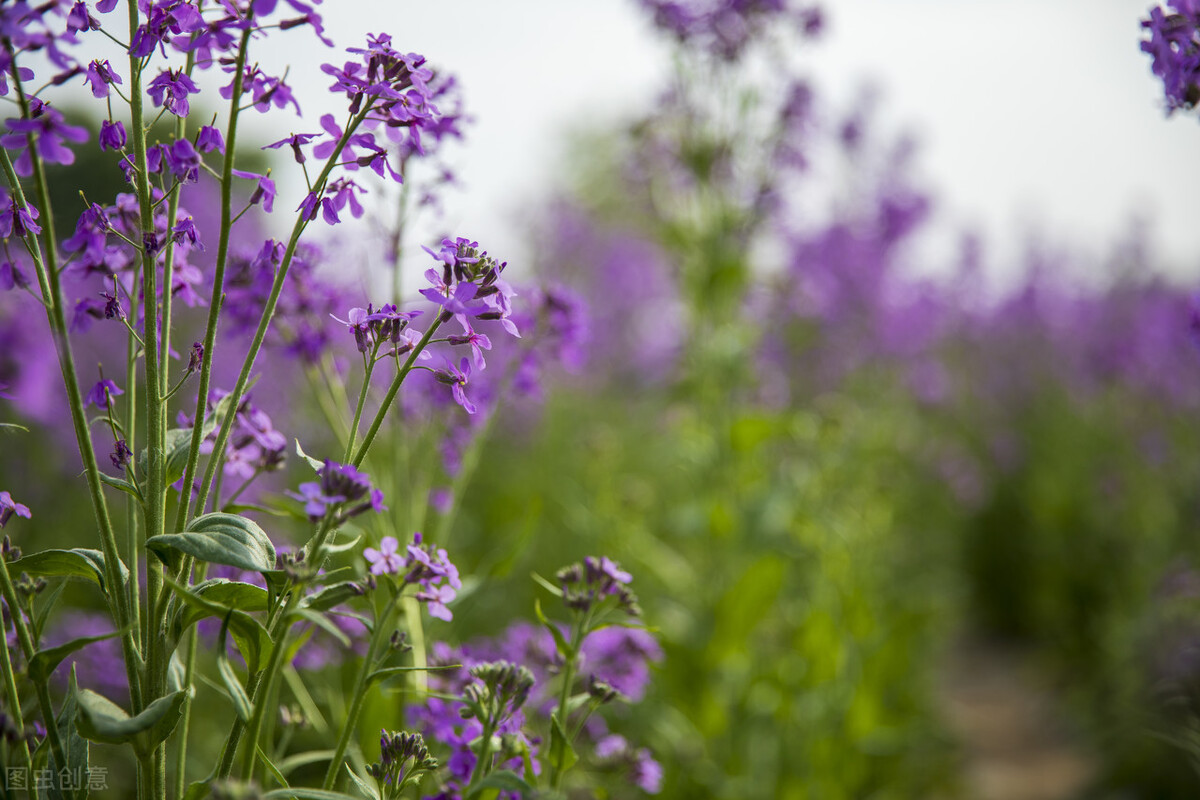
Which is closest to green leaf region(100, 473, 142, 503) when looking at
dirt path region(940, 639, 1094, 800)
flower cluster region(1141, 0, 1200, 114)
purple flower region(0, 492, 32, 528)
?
purple flower region(0, 492, 32, 528)

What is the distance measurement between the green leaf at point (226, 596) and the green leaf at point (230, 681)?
0.05 metres

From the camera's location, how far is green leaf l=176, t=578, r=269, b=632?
925mm

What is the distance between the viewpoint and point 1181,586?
3400 millimetres

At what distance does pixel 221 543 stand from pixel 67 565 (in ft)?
0.73

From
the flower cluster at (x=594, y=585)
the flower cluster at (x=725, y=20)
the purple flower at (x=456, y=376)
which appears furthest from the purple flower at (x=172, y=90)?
the flower cluster at (x=725, y=20)

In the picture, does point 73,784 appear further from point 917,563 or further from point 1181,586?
point 917,563

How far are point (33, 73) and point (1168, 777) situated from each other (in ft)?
14.0

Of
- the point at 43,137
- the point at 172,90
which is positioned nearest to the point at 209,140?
the point at 172,90

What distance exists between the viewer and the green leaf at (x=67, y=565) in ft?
3.08

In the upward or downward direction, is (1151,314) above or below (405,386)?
above

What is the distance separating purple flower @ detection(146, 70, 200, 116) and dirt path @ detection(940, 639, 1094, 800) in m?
4.29

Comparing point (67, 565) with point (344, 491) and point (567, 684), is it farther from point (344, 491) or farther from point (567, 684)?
point (567, 684)

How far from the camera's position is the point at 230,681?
2.82 feet

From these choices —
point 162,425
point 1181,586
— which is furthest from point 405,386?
point 1181,586
